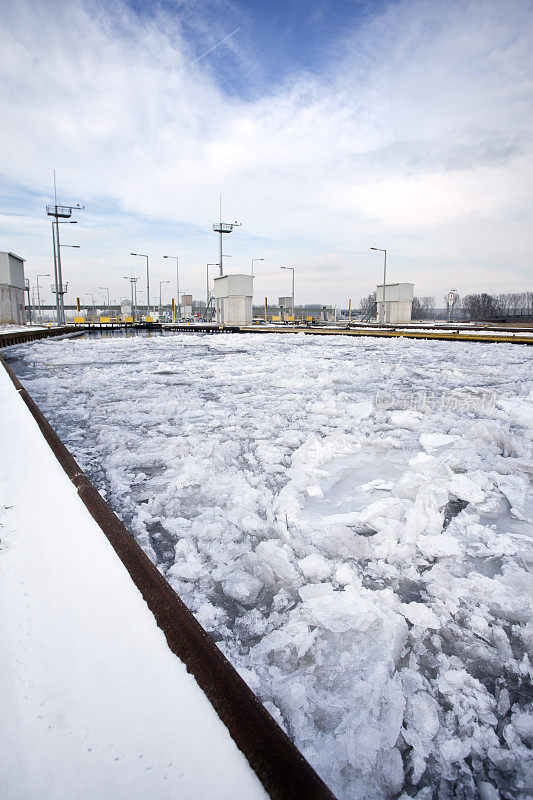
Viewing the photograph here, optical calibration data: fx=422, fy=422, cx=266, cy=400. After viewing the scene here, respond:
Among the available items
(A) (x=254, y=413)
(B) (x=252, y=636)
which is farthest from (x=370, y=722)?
(A) (x=254, y=413)

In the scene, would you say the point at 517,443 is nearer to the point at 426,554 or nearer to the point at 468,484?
the point at 468,484

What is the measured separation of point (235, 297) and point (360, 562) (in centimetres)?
2989

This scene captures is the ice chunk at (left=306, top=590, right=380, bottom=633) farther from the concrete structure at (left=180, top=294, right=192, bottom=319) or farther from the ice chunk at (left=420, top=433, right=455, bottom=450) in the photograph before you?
the concrete structure at (left=180, top=294, right=192, bottom=319)

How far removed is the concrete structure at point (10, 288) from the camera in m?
30.4

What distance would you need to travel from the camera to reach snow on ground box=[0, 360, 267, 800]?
960 mm

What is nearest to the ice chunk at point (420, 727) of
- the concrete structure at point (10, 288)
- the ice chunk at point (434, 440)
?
the ice chunk at point (434, 440)

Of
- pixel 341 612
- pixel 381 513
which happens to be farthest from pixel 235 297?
pixel 341 612

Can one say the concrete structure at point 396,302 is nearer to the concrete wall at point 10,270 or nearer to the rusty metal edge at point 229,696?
the concrete wall at point 10,270

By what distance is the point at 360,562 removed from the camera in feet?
7.22

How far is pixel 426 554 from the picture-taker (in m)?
2.22

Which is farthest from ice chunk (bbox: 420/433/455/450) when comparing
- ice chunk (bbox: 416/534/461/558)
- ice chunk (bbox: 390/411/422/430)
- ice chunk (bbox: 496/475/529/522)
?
ice chunk (bbox: 416/534/461/558)

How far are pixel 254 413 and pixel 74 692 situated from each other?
4.12m

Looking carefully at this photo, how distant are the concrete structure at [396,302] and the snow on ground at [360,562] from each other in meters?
30.9

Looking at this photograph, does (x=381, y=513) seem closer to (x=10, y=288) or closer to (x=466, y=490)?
(x=466, y=490)
